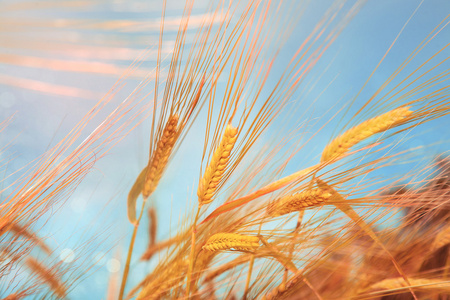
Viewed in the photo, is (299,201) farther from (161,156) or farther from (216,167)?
(161,156)

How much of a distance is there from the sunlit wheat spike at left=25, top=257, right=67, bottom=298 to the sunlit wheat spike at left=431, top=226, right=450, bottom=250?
25.1 inches

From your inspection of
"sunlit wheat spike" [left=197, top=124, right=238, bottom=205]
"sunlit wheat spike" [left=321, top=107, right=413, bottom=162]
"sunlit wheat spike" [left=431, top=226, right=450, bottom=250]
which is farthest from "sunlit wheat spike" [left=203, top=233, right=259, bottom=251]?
"sunlit wheat spike" [left=431, top=226, right=450, bottom=250]

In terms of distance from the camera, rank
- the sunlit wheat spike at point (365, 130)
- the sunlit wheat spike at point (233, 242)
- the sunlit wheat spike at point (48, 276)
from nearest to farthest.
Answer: the sunlit wheat spike at point (233, 242) < the sunlit wheat spike at point (365, 130) < the sunlit wheat spike at point (48, 276)

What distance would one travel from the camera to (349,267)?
0.48 metres

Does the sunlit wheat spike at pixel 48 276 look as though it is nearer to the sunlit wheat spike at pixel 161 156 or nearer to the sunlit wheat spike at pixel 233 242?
the sunlit wheat spike at pixel 161 156

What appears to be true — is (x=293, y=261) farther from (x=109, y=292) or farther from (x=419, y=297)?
(x=109, y=292)

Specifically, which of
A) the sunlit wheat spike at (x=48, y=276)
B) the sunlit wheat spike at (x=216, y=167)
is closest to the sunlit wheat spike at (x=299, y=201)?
the sunlit wheat spike at (x=216, y=167)

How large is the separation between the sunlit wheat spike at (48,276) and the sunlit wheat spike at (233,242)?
35 cm

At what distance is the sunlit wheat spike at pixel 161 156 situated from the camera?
605 mm

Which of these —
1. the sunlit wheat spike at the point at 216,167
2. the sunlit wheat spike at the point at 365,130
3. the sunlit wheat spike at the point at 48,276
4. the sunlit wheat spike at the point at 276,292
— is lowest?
the sunlit wheat spike at the point at 276,292

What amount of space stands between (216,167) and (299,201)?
12 centimetres

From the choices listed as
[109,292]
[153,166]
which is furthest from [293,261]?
[109,292]

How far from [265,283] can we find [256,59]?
1.14 ft

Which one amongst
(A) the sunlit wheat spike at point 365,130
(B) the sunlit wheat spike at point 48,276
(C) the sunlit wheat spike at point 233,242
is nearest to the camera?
(C) the sunlit wheat spike at point 233,242
